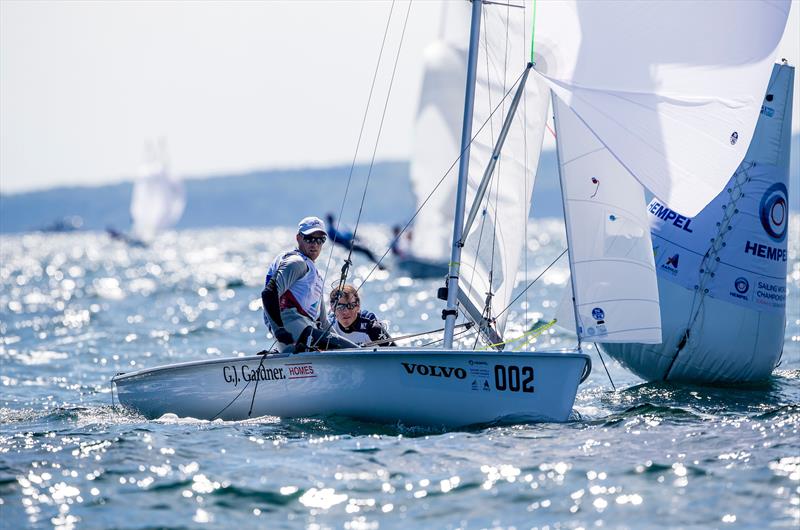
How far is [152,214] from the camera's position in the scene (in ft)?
217

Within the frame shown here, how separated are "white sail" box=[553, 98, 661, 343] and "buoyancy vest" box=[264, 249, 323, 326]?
69.1 inches

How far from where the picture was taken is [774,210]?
32.4 feet

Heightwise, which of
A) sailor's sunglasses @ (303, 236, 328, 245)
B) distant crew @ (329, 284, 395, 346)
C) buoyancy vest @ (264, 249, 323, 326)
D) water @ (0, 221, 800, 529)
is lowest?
water @ (0, 221, 800, 529)

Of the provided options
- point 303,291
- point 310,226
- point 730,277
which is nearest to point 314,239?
point 310,226

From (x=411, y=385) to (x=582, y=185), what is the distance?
72.6 inches

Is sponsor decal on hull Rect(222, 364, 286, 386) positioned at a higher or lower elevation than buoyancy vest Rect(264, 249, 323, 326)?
lower

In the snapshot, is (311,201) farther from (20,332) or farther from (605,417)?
(605,417)

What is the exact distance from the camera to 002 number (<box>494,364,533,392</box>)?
7.19 m

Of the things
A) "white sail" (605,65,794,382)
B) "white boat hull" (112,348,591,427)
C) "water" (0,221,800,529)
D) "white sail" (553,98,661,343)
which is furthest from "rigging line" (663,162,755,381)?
"white boat hull" (112,348,591,427)

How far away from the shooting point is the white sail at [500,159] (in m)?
8.35

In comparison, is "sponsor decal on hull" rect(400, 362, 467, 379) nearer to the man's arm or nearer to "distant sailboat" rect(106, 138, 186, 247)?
the man's arm

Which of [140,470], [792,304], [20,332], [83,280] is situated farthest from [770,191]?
[83,280]

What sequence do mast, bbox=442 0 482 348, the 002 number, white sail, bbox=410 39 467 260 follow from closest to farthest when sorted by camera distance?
the 002 number
mast, bbox=442 0 482 348
white sail, bbox=410 39 467 260

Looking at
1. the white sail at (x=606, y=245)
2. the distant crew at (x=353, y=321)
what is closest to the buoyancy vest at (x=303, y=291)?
the distant crew at (x=353, y=321)
